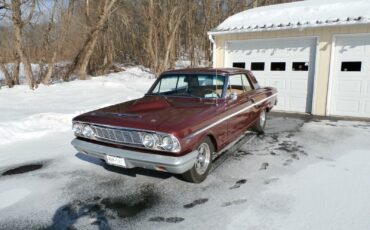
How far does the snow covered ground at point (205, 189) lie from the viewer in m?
3.34

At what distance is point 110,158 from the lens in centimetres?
399

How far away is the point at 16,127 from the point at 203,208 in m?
5.48

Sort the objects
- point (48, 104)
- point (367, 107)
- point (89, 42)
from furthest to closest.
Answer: point (89, 42), point (48, 104), point (367, 107)

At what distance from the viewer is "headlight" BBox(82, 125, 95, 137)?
4.20m

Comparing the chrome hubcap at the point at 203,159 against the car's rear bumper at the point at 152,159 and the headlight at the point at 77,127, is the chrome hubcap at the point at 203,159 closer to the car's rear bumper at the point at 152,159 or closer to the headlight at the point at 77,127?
the car's rear bumper at the point at 152,159

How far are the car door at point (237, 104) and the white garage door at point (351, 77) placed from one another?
4265 millimetres

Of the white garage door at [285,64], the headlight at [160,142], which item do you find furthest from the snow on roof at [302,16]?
the headlight at [160,142]

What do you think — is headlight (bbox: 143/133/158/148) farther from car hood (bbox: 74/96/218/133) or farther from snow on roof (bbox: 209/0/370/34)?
snow on roof (bbox: 209/0/370/34)

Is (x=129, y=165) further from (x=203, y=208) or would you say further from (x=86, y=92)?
(x=86, y=92)

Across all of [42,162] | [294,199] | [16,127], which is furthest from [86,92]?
[294,199]

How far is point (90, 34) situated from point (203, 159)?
555 inches

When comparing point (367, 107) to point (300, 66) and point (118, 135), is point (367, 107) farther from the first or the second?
point (118, 135)

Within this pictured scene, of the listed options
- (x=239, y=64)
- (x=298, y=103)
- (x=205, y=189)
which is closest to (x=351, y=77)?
(x=298, y=103)

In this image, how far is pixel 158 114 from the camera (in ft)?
13.4
